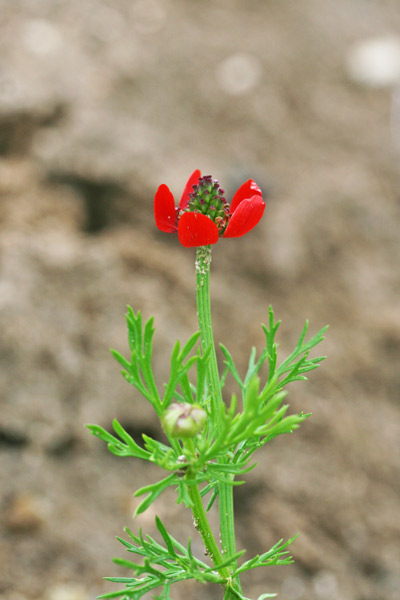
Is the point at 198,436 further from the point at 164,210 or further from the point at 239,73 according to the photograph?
the point at 239,73

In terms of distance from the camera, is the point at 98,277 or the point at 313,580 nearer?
the point at 313,580

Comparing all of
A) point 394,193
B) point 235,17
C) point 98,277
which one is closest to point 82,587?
point 98,277

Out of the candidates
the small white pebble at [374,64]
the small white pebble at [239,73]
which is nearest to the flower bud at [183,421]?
the small white pebble at [239,73]

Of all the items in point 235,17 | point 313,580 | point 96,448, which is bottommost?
point 313,580

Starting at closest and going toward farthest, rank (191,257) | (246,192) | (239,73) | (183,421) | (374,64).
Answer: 1. (183,421)
2. (246,192)
3. (191,257)
4. (239,73)
5. (374,64)

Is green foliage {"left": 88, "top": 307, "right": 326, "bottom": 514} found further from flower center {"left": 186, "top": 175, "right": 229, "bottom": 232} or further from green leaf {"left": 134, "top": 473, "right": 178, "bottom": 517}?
flower center {"left": 186, "top": 175, "right": 229, "bottom": 232}

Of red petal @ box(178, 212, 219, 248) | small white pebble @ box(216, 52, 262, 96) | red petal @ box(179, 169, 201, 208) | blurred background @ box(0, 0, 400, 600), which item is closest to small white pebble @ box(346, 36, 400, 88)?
blurred background @ box(0, 0, 400, 600)

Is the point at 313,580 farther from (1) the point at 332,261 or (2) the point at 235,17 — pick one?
(2) the point at 235,17

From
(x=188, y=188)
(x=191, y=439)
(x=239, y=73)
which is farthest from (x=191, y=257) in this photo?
(x=191, y=439)
